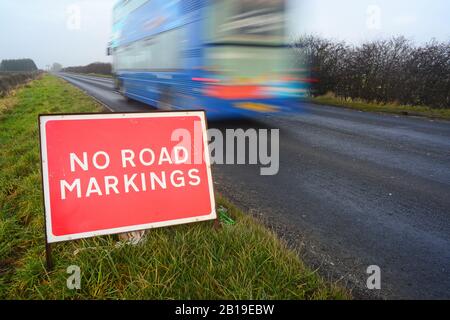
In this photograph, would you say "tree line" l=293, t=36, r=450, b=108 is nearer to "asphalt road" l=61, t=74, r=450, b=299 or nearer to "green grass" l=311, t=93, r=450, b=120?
"green grass" l=311, t=93, r=450, b=120

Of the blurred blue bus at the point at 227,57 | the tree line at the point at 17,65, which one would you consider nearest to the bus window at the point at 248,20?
the blurred blue bus at the point at 227,57

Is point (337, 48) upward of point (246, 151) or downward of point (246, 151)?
upward

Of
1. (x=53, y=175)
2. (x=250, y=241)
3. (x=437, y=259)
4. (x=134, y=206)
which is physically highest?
(x=53, y=175)

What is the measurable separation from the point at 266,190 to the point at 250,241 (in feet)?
6.28

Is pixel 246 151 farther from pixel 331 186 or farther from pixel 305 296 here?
pixel 305 296

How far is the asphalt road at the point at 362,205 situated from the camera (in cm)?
288

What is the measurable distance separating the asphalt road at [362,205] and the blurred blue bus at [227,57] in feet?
4.41

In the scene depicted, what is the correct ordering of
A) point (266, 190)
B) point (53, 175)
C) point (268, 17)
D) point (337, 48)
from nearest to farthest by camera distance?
point (53, 175), point (266, 190), point (268, 17), point (337, 48)

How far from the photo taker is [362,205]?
13.8 feet

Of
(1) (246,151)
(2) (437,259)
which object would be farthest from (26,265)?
(1) (246,151)

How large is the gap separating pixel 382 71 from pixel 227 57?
1153 centimetres

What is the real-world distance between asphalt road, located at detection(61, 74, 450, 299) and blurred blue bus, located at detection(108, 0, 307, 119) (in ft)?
4.41

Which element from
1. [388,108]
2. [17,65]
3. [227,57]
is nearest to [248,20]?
[227,57]
